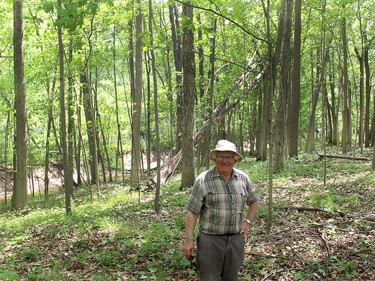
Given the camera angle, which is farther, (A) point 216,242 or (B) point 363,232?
(B) point 363,232

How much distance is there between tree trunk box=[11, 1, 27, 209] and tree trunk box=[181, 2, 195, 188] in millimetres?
5278

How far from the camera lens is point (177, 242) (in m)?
6.84

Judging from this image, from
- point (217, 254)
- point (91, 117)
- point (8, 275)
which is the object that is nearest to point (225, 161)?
point (217, 254)

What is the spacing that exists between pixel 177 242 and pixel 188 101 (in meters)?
5.58

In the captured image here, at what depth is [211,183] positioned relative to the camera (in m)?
3.85

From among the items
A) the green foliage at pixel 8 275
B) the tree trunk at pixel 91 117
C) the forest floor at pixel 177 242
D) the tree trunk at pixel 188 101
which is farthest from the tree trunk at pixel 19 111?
the green foliage at pixel 8 275

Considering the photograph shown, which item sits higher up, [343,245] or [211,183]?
[211,183]

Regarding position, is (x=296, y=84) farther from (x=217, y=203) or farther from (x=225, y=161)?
(x=217, y=203)

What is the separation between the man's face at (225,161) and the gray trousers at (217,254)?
2.34ft

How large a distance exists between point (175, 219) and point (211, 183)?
4.83 meters

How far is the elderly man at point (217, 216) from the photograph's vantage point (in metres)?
3.83

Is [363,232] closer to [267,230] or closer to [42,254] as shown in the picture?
[267,230]

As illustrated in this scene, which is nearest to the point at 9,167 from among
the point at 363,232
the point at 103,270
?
the point at 103,270

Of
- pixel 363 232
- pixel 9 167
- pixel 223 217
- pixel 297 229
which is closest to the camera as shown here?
pixel 223 217
